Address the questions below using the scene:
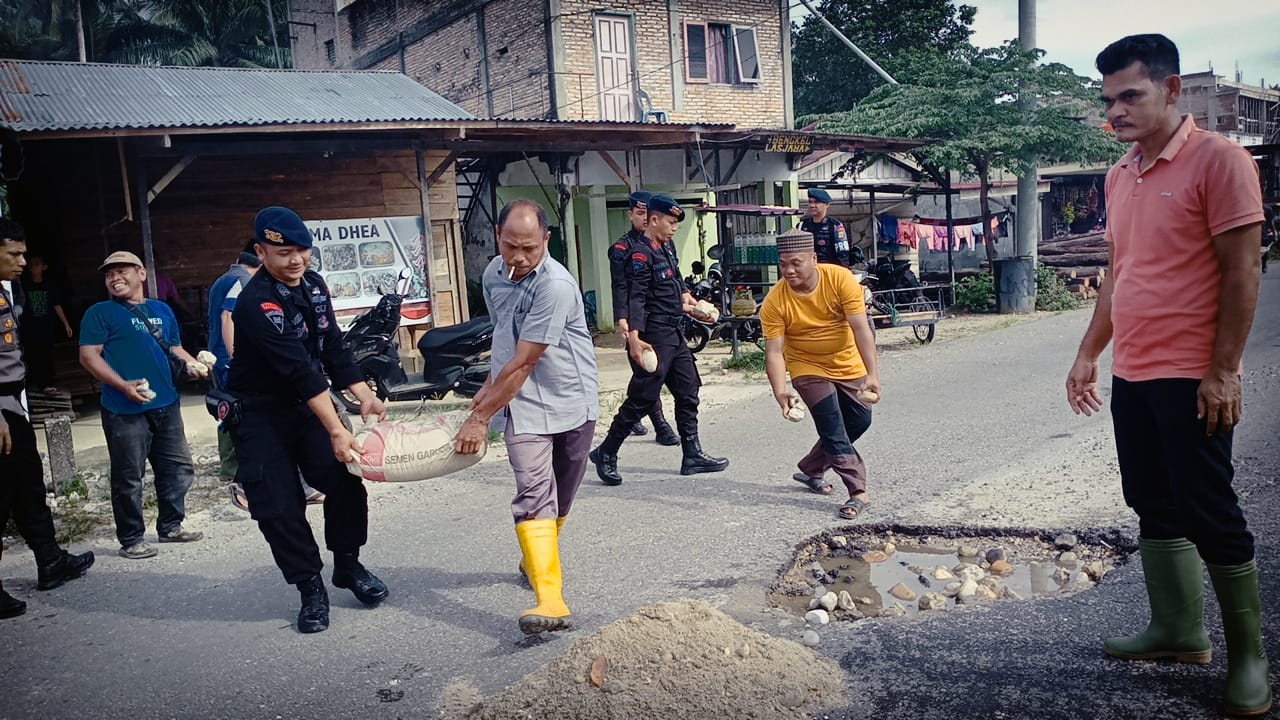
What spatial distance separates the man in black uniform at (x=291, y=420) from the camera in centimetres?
426

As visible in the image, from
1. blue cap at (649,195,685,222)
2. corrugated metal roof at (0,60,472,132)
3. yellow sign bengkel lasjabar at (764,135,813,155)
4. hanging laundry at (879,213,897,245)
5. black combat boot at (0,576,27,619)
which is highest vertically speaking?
corrugated metal roof at (0,60,472,132)

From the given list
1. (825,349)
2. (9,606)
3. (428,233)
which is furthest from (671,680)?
(428,233)

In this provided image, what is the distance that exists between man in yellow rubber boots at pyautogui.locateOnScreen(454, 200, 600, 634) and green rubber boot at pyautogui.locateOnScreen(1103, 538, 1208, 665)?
2.16 metres

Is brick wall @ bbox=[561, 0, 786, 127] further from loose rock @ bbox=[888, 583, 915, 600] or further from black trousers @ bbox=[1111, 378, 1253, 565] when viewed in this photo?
black trousers @ bbox=[1111, 378, 1253, 565]

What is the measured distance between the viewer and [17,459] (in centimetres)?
503

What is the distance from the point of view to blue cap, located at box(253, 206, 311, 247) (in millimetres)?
4301

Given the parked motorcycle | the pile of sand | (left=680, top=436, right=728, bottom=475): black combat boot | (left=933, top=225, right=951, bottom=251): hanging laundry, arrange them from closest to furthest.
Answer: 1. the pile of sand
2. (left=680, top=436, right=728, bottom=475): black combat boot
3. the parked motorcycle
4. (left=933, top=225, right=951, bottom=251): hanging laundry

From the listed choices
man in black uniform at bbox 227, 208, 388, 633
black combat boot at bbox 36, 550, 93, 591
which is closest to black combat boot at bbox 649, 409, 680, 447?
man in black uniform at bbox 227, 208, 388, 633

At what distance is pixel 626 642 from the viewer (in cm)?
349

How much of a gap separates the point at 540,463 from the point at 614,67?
18.1m

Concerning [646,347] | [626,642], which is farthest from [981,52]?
[626,642]

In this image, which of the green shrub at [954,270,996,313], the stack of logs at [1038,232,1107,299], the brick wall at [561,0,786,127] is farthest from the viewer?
the brick wall at [561,0,786,127]

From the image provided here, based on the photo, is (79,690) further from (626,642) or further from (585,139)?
(585,139)

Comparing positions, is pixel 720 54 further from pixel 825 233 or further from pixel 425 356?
pixel 425 356
